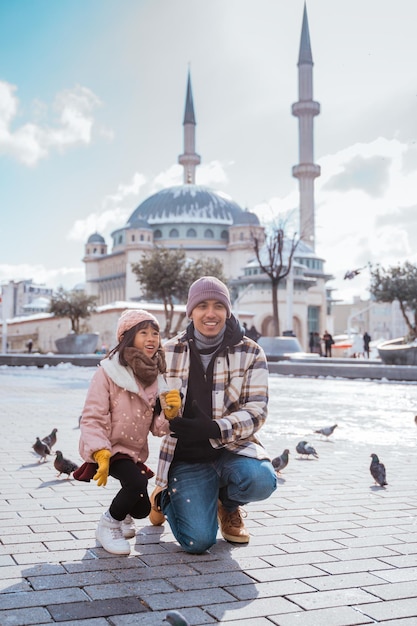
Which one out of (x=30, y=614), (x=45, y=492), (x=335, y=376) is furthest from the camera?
(x=335, y=376)

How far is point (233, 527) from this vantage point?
330 cm

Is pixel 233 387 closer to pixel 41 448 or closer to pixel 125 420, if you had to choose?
pixel 125 420

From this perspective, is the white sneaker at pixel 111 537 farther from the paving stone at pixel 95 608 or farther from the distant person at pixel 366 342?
the distant person at pixel 366 342

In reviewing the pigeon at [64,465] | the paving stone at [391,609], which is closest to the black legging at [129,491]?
the paving stone at [391,609]

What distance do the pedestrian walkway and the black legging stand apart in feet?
0.56

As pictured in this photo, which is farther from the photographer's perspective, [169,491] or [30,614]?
[169,491]

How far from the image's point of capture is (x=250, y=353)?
344 cm

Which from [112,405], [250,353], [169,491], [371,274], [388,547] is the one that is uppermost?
[371,274]

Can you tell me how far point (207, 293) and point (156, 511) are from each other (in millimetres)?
1083

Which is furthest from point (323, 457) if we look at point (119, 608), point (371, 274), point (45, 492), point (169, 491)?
point (371, 274)

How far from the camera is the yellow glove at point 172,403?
316cm

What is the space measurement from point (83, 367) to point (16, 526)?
20.2 m

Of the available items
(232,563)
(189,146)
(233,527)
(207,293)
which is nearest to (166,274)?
(207,293)

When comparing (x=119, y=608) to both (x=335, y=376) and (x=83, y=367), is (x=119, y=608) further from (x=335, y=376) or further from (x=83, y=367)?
(x=83, y=367)
